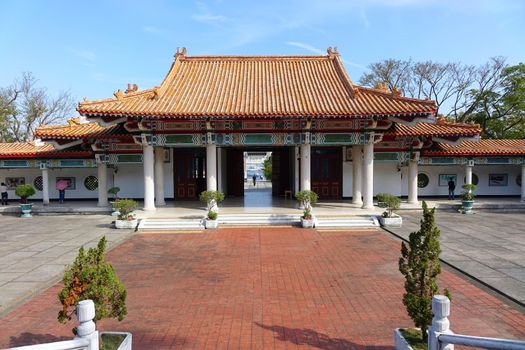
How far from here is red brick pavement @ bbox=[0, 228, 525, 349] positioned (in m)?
5.36

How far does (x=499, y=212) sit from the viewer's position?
56.9 ft

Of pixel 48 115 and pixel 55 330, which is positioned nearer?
pixel 55 330

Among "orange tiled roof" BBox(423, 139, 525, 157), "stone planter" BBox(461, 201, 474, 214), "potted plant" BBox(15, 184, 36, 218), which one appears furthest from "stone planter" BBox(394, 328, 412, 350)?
"potted plant" BBox(15, 184, 36, 218)

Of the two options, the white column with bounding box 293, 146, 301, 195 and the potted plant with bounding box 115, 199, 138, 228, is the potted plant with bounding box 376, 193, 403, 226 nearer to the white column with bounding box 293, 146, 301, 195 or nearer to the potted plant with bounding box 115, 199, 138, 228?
the white column with bounding box 293, 146, 301, 195

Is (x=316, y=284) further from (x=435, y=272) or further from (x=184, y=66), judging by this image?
(x=184, y=66)

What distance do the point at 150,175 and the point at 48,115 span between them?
96.5 feet

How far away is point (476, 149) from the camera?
1920cm

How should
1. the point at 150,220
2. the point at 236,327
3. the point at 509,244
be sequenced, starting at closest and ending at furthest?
the point at 236,327, the point at 509,244, the point at 150,220

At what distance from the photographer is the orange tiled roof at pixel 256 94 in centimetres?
1474

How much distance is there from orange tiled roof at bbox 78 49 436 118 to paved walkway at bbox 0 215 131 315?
429 cm

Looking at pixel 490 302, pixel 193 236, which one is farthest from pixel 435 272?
pixel 193 236

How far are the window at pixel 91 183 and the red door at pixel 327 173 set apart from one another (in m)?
11.3

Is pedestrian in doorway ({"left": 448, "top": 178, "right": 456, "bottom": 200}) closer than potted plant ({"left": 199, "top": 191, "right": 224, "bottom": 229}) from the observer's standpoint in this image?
No

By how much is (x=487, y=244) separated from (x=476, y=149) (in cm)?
994
